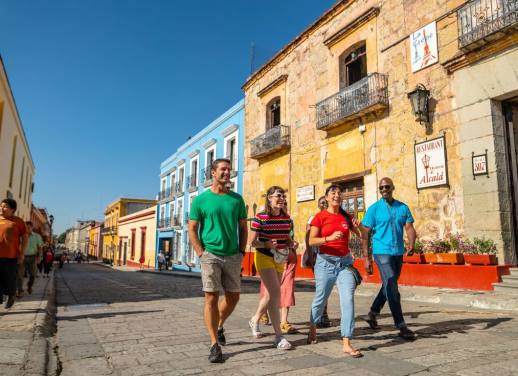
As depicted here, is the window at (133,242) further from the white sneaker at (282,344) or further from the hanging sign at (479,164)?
the white sneaker at (282,344)

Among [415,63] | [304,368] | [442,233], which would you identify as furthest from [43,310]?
[415,63]

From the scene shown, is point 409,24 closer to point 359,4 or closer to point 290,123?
point 359,4

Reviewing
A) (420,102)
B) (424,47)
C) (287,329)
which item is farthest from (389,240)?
(424,47)

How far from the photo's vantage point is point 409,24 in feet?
33.7

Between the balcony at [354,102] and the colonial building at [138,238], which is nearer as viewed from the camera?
the balcony at [354,102]

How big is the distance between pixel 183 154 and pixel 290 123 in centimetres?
1439

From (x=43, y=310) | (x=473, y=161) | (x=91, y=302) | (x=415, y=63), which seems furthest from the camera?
(x=415, y=63)

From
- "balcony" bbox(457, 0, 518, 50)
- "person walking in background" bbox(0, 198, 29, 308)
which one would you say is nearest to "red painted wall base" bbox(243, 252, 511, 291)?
"balcony" bbox(457, 0, 518, 50)

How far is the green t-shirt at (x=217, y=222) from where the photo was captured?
346cm

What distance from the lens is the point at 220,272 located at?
3.50m

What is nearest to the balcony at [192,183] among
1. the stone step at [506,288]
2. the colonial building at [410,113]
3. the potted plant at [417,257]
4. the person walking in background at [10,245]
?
the colonial building at [410,113]

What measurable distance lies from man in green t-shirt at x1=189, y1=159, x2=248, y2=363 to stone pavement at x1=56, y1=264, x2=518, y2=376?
0.46 meters

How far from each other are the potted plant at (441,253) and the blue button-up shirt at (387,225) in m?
3.77

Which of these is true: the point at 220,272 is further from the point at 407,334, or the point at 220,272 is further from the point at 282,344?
the point at 407,334
